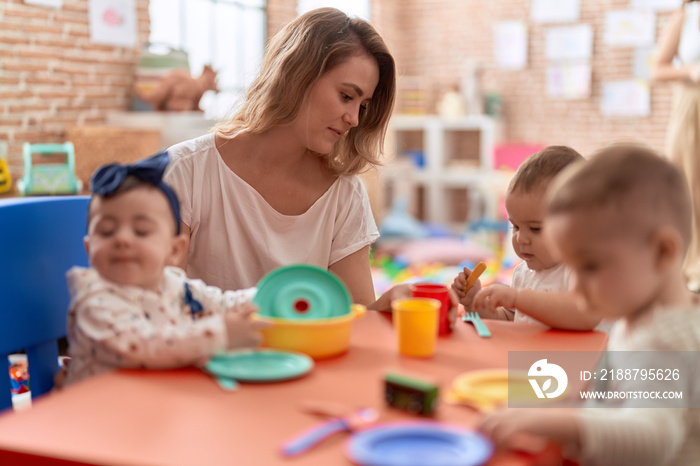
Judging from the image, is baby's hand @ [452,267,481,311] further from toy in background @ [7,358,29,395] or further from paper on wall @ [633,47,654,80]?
paper on wall @ [633,47,654,80]

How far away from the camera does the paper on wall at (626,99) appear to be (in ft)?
25.0

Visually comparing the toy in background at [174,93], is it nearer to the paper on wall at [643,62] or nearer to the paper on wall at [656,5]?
the paper on wall at [643,62]

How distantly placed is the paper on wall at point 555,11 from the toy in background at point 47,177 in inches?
223

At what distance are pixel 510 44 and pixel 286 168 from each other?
680 centimetres

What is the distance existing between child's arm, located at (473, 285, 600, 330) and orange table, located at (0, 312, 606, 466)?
0.23 meters

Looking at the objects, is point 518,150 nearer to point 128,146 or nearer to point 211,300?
point 128,146

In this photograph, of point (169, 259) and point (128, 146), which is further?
point (128, 146)

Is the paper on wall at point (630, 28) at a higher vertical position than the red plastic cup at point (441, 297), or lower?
higher

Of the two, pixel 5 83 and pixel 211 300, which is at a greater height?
pixel 5 83

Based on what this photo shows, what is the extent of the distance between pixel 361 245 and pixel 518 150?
576cm

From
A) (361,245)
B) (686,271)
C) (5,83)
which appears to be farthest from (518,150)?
(361,245)

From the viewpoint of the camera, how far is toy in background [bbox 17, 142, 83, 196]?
403cm

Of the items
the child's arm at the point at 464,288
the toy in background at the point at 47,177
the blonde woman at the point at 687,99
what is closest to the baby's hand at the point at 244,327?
the child's arm at the point at 464,288

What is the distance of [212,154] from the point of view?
2025 millimetres
